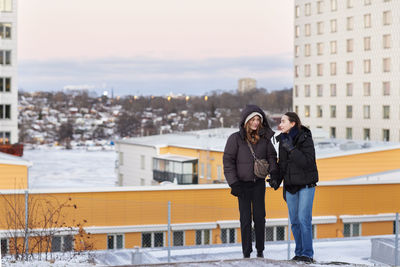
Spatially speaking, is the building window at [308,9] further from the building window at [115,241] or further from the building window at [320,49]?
the building window at [115,241]

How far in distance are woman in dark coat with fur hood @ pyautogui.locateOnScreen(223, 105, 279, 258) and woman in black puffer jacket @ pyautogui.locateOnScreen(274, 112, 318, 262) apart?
0.50ft

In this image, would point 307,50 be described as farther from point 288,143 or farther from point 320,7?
point 288,143

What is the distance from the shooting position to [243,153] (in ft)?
27.8

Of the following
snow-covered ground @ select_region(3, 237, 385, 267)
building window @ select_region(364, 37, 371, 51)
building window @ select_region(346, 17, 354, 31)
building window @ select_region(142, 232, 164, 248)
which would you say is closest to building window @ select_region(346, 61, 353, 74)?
building window @ select_region(364, 37, 371, 51)

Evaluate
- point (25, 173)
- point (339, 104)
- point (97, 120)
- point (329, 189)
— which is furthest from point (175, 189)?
point (97, 120)

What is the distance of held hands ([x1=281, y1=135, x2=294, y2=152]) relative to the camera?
27.9 ft

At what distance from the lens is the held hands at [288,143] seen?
8508 mm

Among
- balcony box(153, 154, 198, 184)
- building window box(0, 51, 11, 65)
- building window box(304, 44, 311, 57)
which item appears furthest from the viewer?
building window box(304, 44, 311, 57)

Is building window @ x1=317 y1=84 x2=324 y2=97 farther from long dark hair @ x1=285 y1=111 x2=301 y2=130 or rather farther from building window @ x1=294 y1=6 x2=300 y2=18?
long dark hair @ x1=285 y1=111 x2=301 y2=130

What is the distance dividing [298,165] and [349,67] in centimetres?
6994

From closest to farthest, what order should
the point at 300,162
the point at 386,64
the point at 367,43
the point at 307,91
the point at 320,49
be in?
the point at 300,162
the point at 386,64
the point at 367,43
the point at 320,49
the point at 307,91

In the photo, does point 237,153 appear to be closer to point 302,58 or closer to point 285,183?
point 285,183

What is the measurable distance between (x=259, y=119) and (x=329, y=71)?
239ft

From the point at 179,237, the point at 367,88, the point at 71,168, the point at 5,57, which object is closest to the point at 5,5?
the point at 5,57
